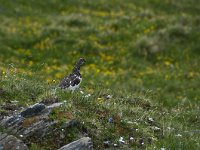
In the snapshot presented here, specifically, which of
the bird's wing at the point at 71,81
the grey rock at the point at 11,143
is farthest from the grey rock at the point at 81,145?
the bird's wing at the point at 71,81

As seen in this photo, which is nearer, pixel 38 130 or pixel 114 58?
pixel 38 130

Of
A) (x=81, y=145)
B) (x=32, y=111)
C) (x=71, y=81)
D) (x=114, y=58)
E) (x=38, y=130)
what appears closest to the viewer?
(x=81, y=145)

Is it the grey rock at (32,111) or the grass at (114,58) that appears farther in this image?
the grass at (114,58)

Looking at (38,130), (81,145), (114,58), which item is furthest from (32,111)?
(114,58)

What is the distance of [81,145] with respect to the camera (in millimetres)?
9109

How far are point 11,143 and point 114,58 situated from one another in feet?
59.4

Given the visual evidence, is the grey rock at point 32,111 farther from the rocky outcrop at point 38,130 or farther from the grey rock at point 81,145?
the grey rock at point 81,145

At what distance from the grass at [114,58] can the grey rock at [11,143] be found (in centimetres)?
148

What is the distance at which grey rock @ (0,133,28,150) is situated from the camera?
9.13 meters

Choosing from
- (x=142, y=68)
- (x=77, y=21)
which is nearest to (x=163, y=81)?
(x=142, y=68)

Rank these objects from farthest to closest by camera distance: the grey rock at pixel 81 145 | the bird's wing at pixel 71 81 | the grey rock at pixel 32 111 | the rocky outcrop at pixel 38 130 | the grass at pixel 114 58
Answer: the bird's wing at pixel 71 81
the grass at pixel 114 58
the grey rock at pixel 32 111
the rocky outcrop at pixel 38 130
the grey rock at pixel 81 145

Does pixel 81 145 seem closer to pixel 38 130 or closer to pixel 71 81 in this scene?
pixel 38 130

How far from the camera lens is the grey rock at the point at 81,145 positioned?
9.09m

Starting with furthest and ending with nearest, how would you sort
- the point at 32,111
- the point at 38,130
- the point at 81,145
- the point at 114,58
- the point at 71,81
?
the point at 114,58, the point at 71,81, the point at 32,111, the point at 38,130, the point at 81,145
